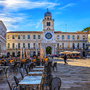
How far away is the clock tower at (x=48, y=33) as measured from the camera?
50.6m

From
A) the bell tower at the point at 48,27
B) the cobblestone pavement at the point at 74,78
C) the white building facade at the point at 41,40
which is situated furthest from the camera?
the white building facade at the point at 41,40

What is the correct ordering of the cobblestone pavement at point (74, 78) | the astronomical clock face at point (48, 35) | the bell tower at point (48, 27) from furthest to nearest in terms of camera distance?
the bell tower at point (48, 27) → the astronomical clock face at point (48, 35) → the cobblestone pavement at point (74, 78)

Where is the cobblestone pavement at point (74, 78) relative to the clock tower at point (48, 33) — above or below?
below

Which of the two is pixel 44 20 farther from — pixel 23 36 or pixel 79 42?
pixel 79 42

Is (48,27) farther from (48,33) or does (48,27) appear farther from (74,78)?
(74,78)

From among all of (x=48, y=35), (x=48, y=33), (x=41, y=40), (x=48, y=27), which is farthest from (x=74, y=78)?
(x=41, y=40)

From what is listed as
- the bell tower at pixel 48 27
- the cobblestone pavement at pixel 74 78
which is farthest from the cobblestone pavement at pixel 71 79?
the bell tower at pixel 48 27

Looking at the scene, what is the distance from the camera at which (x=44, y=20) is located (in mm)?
53062

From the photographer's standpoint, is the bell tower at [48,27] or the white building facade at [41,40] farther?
the white building facade at [41,40]

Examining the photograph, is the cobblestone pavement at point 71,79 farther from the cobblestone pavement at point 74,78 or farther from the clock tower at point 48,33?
the clock tower at point 48,33

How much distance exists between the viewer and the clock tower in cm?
5062

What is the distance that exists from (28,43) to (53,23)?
13.6 meters

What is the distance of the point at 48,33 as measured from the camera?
5175cm

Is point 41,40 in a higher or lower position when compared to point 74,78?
higher
